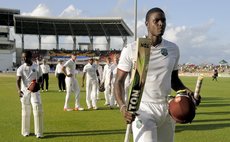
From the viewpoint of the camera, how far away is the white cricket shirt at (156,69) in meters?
4.80

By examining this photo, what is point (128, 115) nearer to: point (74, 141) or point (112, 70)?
point (74, 141)

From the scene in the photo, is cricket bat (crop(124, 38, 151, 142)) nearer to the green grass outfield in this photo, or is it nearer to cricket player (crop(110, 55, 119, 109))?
the green grass outfield

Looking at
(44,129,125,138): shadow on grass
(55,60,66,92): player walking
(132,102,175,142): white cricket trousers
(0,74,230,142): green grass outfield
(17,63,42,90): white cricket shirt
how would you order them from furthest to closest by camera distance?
(55,60,66,92): player walking, (44,129,125,138): shadow on grass, (17,63,42,90): white cricket shirt, (0,74,230,142): green grass outfield, (132,102,175,142): white cricket trousers

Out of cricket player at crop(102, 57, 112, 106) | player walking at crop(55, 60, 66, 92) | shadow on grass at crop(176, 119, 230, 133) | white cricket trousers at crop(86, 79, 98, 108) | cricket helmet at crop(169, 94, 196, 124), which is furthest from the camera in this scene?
player walking at crop(55, 60, 66, 92)

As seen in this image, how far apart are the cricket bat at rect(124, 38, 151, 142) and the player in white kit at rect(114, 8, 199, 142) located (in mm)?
126

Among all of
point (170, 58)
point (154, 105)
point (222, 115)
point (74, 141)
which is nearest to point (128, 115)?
point (154, 105)

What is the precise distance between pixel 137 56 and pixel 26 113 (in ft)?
20.0

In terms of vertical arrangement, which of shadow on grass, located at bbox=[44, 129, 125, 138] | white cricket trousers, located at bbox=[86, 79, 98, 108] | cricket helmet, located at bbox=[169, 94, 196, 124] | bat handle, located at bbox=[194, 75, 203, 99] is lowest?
shadow on grass, located at bbox=[44, 129, 125, 138]

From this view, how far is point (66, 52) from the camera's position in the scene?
9462 centimetres

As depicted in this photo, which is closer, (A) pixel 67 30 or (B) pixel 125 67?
(B) pixel 125 67

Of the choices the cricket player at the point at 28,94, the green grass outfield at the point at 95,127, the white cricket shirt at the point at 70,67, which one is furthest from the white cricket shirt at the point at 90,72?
the cricket player at the point at 28,94

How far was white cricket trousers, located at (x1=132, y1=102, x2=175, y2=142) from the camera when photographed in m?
4.74

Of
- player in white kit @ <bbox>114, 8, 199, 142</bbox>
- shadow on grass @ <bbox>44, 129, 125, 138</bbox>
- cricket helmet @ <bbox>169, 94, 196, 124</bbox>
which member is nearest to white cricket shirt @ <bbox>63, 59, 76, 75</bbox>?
shadow on grass @ <bbox>44, 129, 125, 138</bbox>

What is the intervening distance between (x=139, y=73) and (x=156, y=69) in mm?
390
